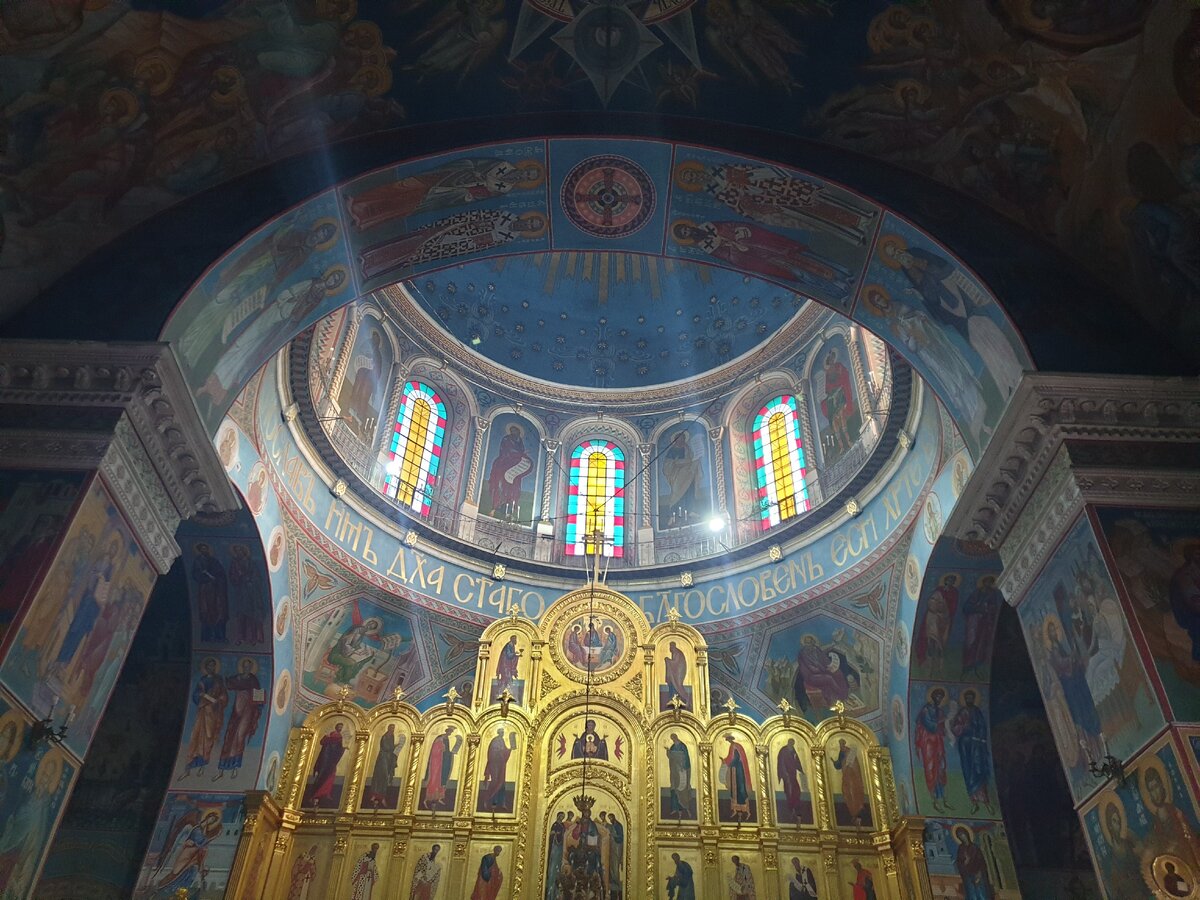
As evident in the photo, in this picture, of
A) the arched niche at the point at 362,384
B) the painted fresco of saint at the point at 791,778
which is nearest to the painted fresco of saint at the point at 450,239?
the arched niche at the point at 362,384

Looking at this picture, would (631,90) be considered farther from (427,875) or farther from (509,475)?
(509,475)

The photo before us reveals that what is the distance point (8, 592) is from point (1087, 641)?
33.6 feet

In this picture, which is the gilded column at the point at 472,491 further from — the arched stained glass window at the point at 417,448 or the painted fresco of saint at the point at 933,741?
the painted fresco of saint at the point at 933,741

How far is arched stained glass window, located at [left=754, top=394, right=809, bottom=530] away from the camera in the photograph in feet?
66.1

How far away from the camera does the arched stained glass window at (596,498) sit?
2152 centimetres

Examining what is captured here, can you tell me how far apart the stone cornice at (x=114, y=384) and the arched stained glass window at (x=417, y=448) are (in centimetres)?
1028

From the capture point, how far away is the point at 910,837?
1412 centimetres

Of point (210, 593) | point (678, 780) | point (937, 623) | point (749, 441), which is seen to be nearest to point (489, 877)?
point (678, 780)

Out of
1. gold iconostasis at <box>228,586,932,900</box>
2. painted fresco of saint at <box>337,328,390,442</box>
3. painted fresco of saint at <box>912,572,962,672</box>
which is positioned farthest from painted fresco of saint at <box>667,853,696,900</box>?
painted fresco of saint at <box>337,328,390,442</box>

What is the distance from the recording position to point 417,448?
69.7ft

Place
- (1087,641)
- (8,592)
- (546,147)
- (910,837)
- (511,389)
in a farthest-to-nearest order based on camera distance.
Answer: (511,389), (910,837), (546,147), (1087,641), (8,592)

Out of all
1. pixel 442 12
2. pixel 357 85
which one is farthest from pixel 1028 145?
pixel 357 85

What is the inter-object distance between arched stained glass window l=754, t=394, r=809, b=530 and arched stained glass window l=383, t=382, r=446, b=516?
8.06m

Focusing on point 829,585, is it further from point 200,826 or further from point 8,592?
point 8,592
